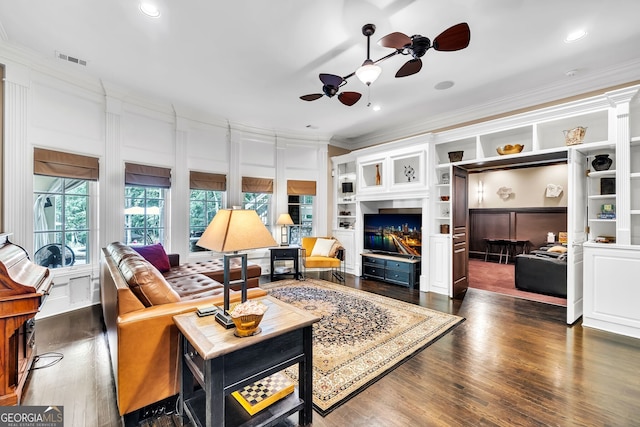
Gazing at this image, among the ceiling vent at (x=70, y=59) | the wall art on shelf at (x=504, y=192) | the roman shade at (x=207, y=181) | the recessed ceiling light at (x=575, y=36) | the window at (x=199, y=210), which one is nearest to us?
the recessed ceiling light at (x=575, y=36)

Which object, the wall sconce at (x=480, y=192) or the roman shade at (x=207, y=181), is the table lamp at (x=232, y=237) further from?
the wall sconce at (x=480, y=192)

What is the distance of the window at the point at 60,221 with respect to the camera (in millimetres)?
3619

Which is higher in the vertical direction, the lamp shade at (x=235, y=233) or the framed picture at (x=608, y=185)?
the framed picture at (x=608, y=185)

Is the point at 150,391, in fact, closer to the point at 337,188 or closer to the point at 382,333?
the point at 382,333

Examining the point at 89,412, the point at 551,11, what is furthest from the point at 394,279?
→ the point at 89,412

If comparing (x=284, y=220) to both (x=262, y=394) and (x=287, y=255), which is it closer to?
(x=287, y=255)

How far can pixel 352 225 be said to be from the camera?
6539 millimetres

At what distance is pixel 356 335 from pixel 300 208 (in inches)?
150

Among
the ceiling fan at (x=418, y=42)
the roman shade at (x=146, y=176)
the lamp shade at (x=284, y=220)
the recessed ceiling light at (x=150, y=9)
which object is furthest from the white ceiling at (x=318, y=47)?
the lamp shade at (x=284, y=220)

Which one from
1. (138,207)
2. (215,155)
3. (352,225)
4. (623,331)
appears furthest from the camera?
(352,225)

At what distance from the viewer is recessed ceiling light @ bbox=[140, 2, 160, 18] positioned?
8.07 ft

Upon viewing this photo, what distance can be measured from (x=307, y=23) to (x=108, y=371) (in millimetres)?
3570

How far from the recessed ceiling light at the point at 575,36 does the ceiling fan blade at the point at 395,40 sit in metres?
1.92

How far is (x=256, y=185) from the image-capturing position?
581 centimetres
